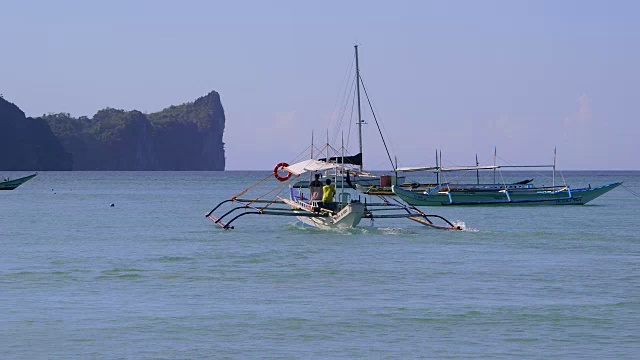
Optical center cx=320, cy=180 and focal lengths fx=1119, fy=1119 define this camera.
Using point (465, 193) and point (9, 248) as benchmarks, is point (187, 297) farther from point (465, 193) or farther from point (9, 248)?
point (465, 193)

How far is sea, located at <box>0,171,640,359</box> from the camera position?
20328 mm

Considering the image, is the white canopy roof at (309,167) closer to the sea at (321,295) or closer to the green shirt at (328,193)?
the green shirt at (328,193)

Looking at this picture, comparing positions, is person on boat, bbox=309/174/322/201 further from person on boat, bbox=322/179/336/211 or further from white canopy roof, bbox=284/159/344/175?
white canopy roof, bbox=284/159/344/175

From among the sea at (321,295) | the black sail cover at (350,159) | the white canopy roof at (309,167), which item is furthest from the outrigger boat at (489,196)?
the sea at (321,295)

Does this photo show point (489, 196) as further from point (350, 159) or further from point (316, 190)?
point (316, 190)

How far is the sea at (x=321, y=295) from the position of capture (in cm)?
2033

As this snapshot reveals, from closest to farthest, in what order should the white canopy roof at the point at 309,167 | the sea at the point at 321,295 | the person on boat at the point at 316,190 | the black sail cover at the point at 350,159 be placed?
the sea at the point at 321,295, the person on boat at the point at 316,190, the white canopy roof at the point at 309,167, the black sail cover at the point at 350,159

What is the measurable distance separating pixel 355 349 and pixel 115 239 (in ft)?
93.8

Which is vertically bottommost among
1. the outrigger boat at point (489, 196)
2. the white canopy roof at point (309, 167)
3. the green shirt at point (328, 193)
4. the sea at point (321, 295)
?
the sea at point (321, 295)

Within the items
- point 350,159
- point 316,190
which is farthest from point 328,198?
point 350,159

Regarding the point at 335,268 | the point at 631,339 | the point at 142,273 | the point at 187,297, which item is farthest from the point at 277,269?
the point at 631,339

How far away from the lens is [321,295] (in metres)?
26.7

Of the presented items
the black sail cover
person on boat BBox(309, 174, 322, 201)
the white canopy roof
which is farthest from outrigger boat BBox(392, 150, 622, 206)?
person on boat BBox(309, 174, 322, 201)

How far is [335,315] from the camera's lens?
23.4 m
